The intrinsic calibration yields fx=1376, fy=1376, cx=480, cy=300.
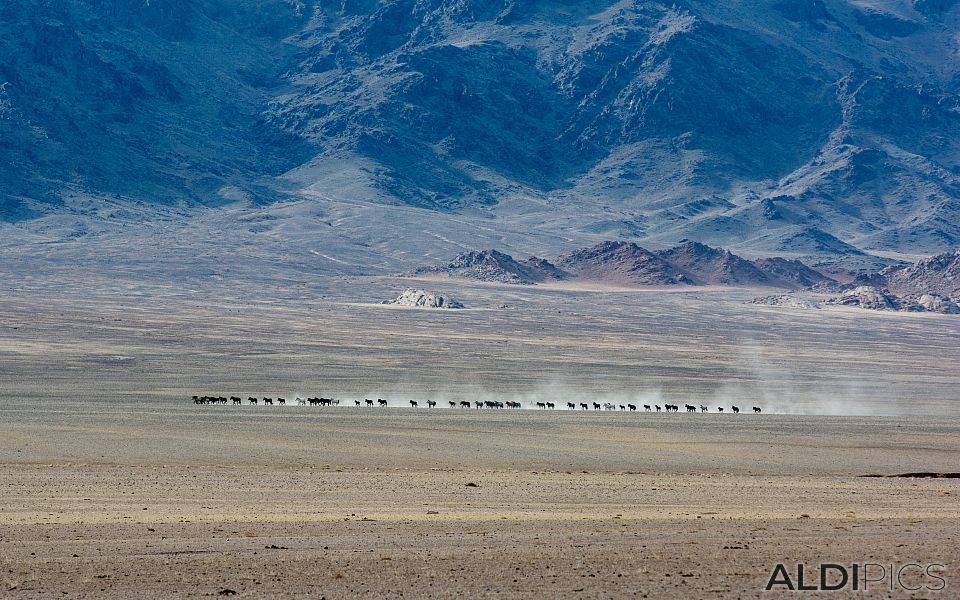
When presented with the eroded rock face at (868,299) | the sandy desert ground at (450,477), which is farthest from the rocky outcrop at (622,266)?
the sandy desert ground at (450,477)

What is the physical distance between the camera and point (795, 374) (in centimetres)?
6900

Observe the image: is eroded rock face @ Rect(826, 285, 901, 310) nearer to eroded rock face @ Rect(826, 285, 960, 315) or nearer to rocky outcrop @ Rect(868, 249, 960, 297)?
eroded rock face @ Rect(826, 285, 960, 315)

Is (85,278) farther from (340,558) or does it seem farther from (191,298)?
(340,558)

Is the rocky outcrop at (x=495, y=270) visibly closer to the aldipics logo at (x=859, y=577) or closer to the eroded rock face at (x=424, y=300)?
the eroded rock face at (x=424, y=300)

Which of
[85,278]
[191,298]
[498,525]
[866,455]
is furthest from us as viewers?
[85,278]

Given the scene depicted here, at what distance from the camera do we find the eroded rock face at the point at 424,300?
128875 mm

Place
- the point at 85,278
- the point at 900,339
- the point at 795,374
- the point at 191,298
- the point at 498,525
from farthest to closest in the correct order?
the point at 85,278 < the point at 191,298 < the point at 900,339 < the point at 795,374 < the point at 498,525

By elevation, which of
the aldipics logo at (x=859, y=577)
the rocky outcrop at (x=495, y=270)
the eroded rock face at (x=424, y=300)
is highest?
the rocky outcrop at (x=495, y=270)

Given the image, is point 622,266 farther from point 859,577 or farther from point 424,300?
point 859,577

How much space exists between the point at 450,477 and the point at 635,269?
15747 cm

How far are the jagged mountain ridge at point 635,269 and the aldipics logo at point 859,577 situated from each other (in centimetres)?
14914

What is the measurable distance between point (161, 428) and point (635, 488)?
1462 cm

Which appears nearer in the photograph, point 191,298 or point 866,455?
point 866,455

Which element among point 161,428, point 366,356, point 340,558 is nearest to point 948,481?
point 340,558
